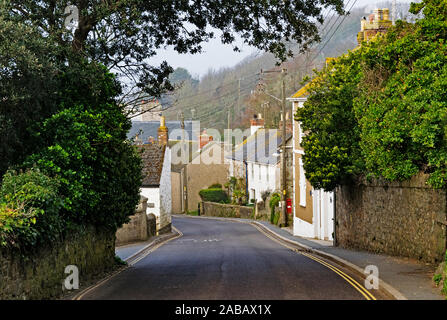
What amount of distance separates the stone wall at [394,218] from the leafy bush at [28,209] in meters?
9.72

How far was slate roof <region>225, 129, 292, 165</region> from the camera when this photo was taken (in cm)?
5959

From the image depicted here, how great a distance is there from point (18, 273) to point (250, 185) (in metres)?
54.6

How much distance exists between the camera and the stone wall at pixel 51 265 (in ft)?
38.1

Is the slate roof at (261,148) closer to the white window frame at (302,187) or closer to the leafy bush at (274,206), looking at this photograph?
the leafy bush at (274,206)

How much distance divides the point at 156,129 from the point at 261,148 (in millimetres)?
20547

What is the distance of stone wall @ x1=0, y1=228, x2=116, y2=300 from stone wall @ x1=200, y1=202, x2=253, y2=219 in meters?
43.4

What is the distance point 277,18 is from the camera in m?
18.5

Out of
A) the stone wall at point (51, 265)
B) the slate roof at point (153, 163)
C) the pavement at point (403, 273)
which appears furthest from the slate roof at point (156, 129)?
the pavement at point (403, 273)

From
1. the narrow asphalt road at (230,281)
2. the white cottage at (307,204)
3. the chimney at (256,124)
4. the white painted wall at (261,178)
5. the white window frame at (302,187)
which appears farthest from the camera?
the chimney at (256,124)

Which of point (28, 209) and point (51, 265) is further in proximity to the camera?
point (51, 265)

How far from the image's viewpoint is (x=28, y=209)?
12.3 m

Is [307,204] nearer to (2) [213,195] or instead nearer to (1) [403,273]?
(1) [403,273]

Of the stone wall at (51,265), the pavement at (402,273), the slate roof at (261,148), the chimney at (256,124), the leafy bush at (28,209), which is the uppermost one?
the chimney at (256,124)

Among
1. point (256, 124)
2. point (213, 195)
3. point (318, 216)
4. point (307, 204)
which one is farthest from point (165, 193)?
point (256, 124)
